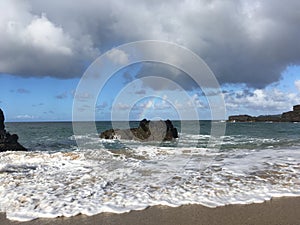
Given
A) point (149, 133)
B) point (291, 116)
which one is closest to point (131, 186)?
point (149, 133)

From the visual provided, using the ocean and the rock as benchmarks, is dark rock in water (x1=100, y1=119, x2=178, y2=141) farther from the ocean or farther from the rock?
the rock

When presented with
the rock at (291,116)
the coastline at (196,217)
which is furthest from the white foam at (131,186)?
the rock at (291,116)

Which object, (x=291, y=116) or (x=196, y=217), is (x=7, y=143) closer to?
(x=196, y=217)

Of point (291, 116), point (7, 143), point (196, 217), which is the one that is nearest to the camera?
point (196, 217)

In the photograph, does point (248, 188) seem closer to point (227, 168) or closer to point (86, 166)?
point (227, 168)

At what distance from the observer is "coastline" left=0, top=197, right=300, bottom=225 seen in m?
4.66

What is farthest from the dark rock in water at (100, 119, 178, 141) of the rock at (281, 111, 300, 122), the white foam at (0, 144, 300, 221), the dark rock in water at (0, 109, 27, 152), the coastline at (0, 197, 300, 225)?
the rock at (281, 111, 300, 122)

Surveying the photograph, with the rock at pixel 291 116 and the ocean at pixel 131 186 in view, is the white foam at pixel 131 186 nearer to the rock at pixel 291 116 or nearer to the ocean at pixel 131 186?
the ocean at pixel 131 186

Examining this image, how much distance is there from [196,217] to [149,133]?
1051 inches

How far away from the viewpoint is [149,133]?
104ft

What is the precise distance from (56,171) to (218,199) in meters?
5.41

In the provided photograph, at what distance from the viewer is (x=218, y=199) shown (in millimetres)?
5867

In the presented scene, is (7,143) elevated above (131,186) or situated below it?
above

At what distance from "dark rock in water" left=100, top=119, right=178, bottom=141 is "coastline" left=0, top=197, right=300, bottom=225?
968 inches
